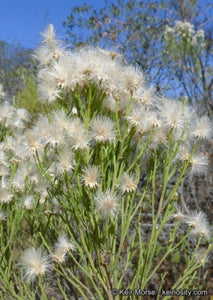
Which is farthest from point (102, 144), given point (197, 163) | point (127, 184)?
point (197, 163)

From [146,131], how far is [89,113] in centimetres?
23

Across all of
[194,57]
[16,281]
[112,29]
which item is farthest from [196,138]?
[112,29]

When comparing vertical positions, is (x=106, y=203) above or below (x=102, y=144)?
below

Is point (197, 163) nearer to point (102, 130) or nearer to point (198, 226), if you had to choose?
point (198, 226)

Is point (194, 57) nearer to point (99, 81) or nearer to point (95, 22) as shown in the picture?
point (95, 22)

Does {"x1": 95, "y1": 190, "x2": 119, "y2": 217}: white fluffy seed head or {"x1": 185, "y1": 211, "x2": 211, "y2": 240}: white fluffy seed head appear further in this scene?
{"x1": 185, "y1": 211, "x2": 211, "y2": 240}: white fluffy seed head

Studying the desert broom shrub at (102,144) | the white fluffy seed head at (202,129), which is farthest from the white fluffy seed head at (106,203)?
the white fluffy seed head at (202,129)

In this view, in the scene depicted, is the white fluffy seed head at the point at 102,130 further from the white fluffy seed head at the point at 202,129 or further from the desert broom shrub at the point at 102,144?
the white fluffy seed head at the point at 202,129

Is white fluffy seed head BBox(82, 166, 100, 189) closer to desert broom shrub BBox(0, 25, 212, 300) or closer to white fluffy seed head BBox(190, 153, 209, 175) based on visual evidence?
desert broom shrub BBox(0, 25, 212, 300)

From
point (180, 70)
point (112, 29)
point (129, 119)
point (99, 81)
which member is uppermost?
point (112, 29)

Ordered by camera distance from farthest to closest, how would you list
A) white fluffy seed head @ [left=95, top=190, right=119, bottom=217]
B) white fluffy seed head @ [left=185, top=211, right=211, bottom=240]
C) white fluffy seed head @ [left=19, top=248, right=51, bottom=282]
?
white fluffy seed head @ [left=185, top=211, right=211, bottom=240] → white fluffy seed head @ [left=19, top=248, right=51, bottom=282] → white fluffy seed head @ [left=95, top=190, right=119, bottom=217]

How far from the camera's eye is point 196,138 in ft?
5.29

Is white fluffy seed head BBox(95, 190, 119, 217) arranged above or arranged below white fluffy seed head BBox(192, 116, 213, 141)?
below

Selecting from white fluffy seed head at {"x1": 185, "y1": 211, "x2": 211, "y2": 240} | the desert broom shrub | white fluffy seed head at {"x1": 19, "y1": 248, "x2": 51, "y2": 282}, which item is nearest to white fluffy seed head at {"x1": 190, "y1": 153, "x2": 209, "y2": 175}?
the desert broom shrub
